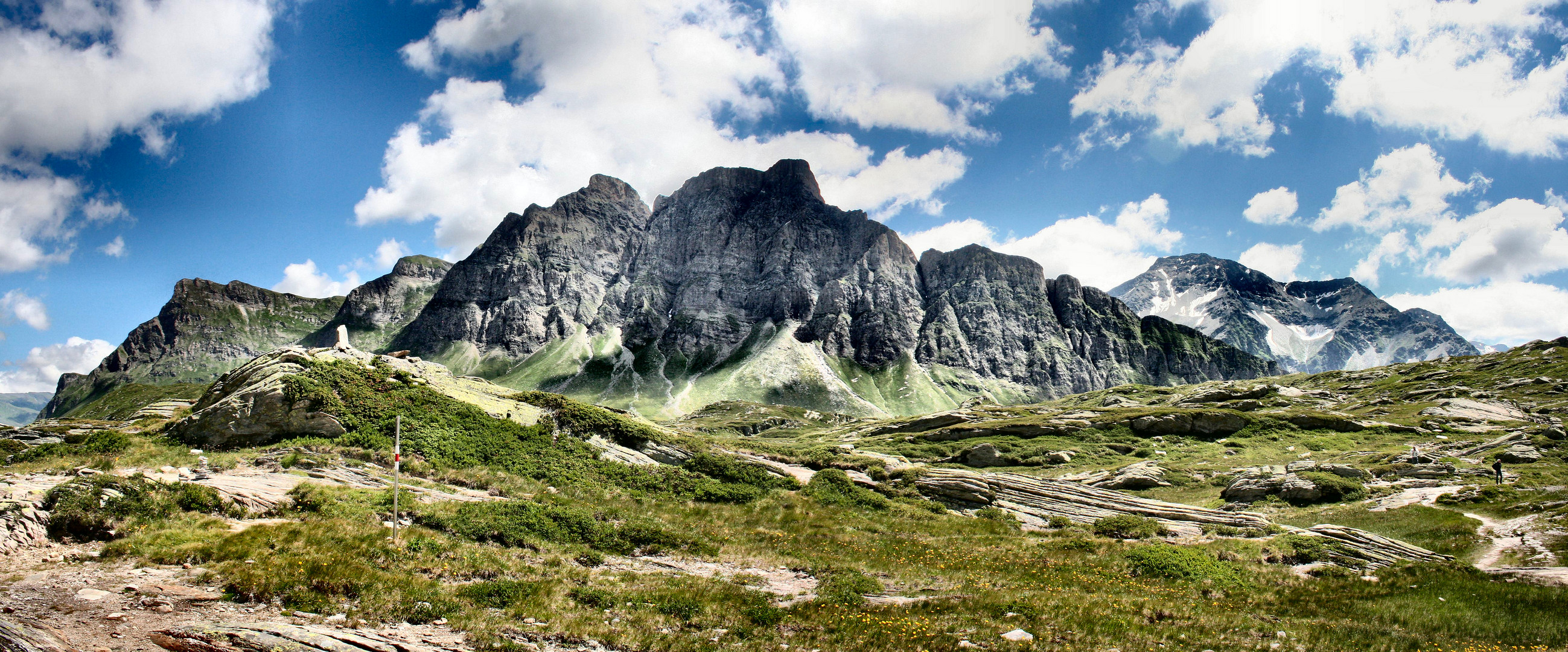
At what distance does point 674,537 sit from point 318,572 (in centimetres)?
1083

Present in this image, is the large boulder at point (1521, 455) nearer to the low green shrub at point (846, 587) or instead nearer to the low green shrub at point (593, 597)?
the low green shrub at point (846, 587)

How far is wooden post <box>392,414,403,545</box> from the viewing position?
16.6 metres

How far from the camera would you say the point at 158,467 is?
2103 cm

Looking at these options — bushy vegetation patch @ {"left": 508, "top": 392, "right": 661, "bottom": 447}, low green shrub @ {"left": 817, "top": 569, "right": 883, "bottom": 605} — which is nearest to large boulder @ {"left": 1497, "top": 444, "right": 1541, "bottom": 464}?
low green shrub @ {"left": 817, "top": 569, "right": 883, "bottom": 605}

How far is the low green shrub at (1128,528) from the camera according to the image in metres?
27.5

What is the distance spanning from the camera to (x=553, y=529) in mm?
20297

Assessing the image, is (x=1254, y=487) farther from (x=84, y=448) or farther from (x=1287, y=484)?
(x=84, y=448)

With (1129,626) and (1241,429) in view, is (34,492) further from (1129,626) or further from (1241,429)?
(1241,429)

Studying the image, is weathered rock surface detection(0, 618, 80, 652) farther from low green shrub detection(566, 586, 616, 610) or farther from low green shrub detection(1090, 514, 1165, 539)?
low green shrub detection(1090, 514, 1165, 539)

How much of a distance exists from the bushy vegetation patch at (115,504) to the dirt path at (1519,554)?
37.2 m

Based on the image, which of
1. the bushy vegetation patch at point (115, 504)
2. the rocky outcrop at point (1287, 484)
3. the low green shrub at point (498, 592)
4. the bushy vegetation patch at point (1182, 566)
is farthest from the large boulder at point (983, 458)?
the bushy vegetation patch at point (115, 504)

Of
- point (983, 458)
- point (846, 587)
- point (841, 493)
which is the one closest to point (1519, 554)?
point (846, 587)

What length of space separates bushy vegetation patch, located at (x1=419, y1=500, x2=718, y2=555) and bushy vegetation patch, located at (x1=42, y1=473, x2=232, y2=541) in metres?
5.61

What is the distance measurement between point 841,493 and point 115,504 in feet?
88.9
